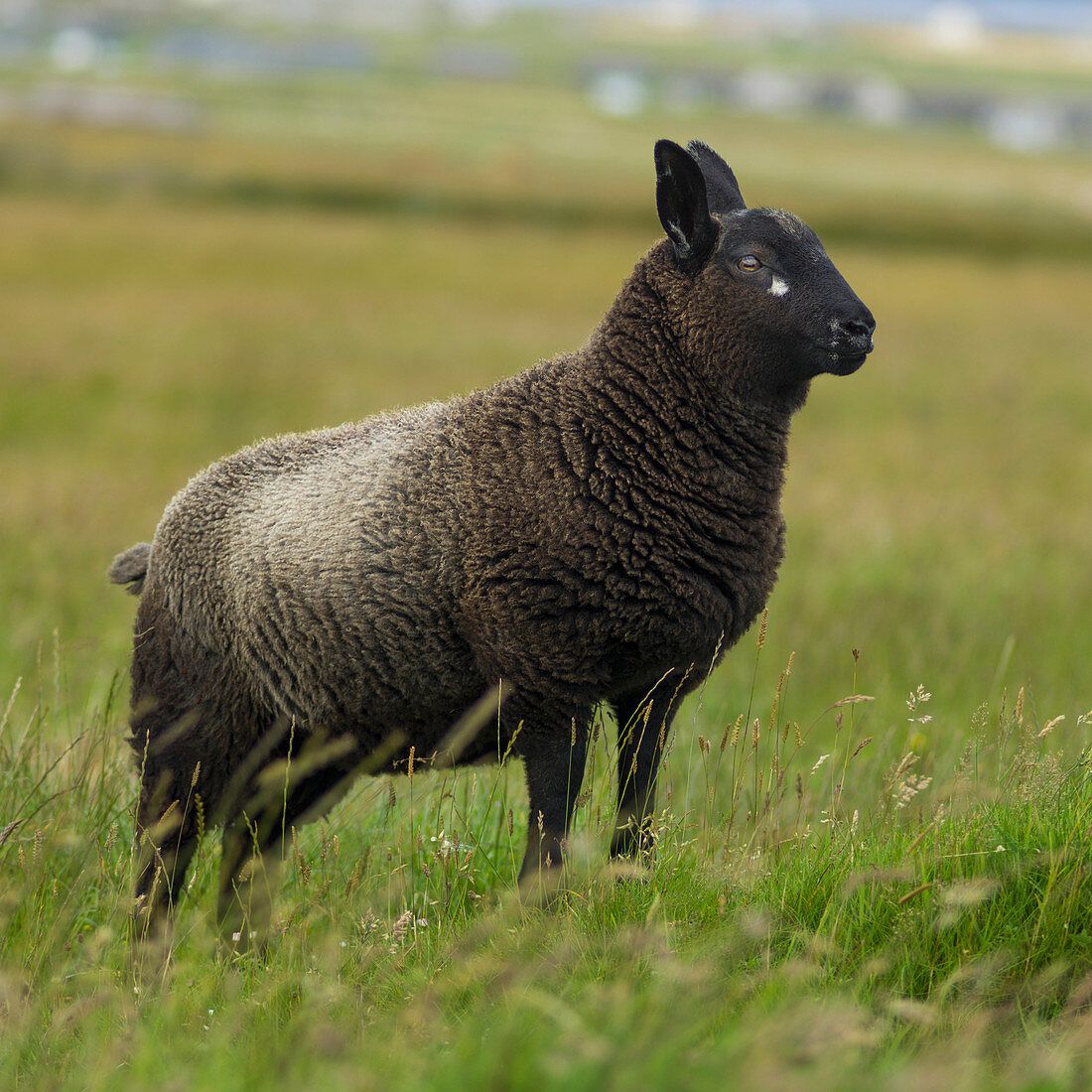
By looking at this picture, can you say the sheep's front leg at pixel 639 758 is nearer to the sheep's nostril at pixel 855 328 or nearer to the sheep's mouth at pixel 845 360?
the sheep's mouth at pixel 845 360

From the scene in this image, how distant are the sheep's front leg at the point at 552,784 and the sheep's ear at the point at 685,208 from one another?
5.75 feet

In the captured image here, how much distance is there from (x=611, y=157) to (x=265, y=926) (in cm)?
8035

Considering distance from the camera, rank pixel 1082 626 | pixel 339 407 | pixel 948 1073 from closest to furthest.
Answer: pixel 948 1073 → pixel 1082 626 → pixel 339 407

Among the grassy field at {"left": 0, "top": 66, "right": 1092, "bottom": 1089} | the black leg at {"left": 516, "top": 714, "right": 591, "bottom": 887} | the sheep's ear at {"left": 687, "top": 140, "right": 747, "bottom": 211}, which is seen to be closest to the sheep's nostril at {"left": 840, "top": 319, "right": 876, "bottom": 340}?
the sheep's ear at {"left": 687, "top": 140, "right": 747, "bottom": 211}

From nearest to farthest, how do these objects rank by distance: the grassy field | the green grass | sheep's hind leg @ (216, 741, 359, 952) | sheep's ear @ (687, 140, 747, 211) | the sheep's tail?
the green grass
the grassy field
sheep's hind leg @ (216, 741, 359, 952)
sheep's ear @ (687, 140, 747, 211)
the sheep's tail

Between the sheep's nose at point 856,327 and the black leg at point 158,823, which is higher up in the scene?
the sheep's nose at point 856,327

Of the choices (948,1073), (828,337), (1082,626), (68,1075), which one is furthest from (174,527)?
(1082,626)

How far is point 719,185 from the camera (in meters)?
4.42

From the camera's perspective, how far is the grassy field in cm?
279

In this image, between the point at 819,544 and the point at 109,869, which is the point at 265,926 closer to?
the point at 109,869

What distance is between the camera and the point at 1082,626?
868cm

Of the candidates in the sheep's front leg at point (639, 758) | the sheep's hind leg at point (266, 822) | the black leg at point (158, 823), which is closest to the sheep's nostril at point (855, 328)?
the sheep's front leg at point (639, 758)

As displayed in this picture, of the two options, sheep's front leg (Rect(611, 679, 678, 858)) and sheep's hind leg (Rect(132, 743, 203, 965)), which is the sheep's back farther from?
sheep's front leg (Rect(611, 679, 678, 858))

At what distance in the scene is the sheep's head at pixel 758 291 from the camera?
4051mm
